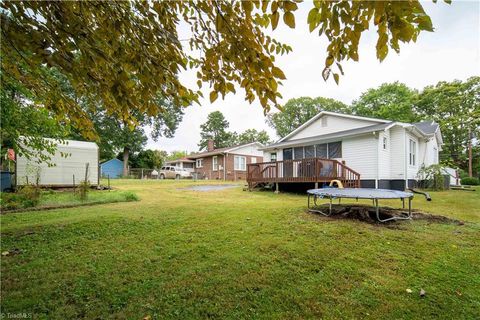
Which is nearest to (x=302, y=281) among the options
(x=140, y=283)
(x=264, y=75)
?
(x=140, y=283)

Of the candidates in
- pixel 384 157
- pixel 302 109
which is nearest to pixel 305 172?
pixel 384 157

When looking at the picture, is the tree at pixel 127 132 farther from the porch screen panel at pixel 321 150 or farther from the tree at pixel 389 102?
the tree at pixel 389 102

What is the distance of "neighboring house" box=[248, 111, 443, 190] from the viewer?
11.1 meters

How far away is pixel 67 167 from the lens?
1240 cm

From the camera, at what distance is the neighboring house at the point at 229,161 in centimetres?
2495

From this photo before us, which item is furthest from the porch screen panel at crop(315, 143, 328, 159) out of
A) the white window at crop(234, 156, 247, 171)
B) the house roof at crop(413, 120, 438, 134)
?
the white window at crop(234, 156, 247, 171)

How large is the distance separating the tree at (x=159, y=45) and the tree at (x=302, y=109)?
36.0m

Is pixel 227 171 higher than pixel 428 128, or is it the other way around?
pixel 428 128

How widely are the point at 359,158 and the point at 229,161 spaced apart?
574 inches

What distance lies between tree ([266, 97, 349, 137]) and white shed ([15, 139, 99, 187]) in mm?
28803

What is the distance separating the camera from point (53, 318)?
189cm

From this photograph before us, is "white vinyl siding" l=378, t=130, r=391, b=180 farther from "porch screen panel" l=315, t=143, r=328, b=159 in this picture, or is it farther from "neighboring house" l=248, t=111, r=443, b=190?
"porch screen panel" l=315, t=143, r=328, b=159

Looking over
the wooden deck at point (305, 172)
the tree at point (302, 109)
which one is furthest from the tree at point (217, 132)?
the wooden deck at point (305, 172)

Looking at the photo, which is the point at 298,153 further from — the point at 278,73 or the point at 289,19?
the point at 289,19
